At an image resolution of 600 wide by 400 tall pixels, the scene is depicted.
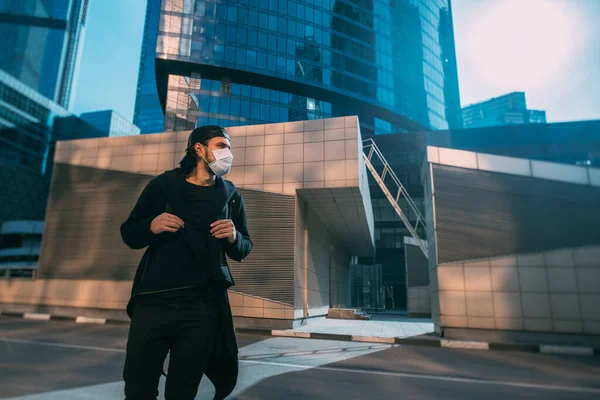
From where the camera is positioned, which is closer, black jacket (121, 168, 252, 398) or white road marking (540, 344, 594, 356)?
black jacket (121, 168, 252, 398)

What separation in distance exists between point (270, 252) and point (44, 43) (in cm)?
11846

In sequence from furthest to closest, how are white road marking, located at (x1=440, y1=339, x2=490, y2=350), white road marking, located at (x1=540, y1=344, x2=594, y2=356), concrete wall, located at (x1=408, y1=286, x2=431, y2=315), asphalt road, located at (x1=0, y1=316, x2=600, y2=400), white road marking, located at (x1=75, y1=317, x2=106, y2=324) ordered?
concrete wall, located at (x1=408, y1=286, x2=431, y2=315), white road marking, located at (x1=75, y1=317, x2=106, y2=324), white road marking, located at (x1=440, y1=339, x2=490, y2=350), white road marking, located at (x1=540, y1=344, x2=594, y2=356), asphalt road, located at (x1=0, y1=316, x2=600, y2=400)

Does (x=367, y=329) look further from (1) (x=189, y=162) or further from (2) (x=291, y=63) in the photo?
(2) (x=291, y=63)

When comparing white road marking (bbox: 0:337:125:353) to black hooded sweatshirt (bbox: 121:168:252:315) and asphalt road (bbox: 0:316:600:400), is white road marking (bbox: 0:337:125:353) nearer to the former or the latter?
asphalt road (bbox: 0:316:600:400)

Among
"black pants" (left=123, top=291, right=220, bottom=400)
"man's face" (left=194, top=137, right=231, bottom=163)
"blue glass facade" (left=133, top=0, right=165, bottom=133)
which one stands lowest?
"black pants" (left=123, top=291, right=220, bottom=400)

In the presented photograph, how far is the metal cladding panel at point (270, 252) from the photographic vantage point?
11711 mm

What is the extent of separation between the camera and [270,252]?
39.3ft

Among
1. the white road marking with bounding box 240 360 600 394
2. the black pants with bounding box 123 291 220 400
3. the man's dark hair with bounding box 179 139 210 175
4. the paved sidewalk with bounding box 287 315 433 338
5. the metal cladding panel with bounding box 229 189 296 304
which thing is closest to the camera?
the black pants with bounding box 123 291 220 400

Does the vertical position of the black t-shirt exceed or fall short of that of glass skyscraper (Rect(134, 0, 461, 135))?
it falls short

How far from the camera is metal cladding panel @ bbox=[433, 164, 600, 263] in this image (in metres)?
9.49

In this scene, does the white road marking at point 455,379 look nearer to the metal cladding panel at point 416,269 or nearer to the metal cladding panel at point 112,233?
the metal cladding panel at point 112,233

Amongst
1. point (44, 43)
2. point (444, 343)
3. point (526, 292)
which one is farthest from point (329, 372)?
point (44, 43)

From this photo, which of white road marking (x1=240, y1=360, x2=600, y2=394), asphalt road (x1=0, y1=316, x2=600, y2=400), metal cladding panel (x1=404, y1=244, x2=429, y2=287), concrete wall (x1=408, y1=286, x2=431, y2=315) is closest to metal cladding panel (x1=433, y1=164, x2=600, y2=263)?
asphalt road (x1=0, y1=316, x2=600, y2=400)

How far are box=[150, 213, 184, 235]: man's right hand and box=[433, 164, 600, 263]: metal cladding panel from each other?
9.67 metres
